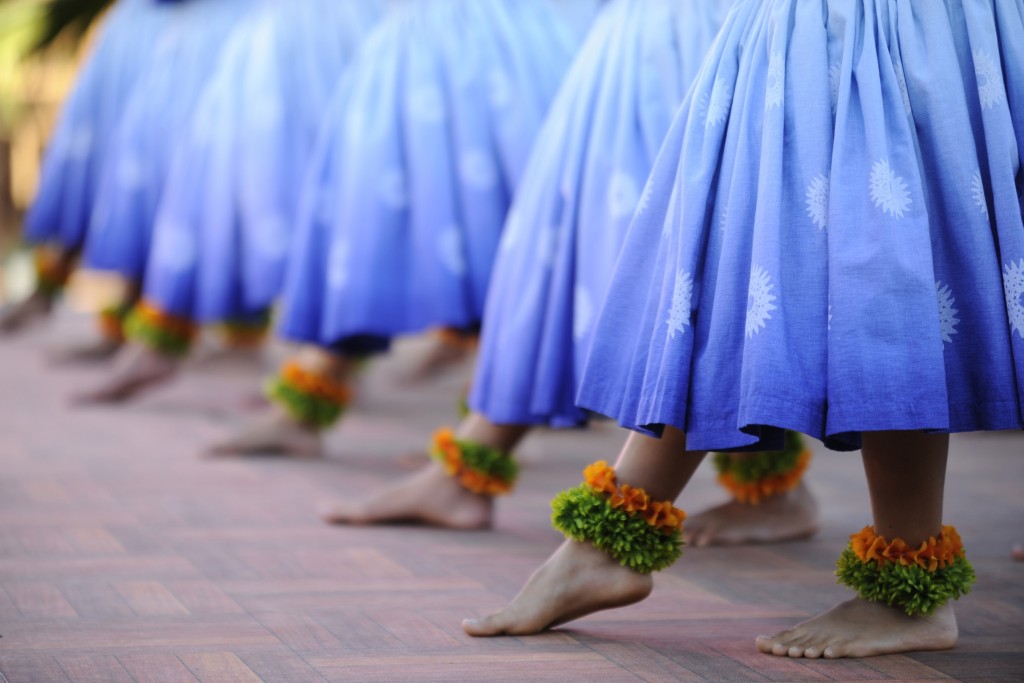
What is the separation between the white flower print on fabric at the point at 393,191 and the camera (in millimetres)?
2852

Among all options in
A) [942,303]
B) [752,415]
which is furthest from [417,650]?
[942,303]

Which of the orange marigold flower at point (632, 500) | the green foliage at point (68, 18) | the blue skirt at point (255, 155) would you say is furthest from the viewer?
the green foliage at point (68, 18)

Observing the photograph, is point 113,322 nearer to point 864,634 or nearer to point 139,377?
point 139,377

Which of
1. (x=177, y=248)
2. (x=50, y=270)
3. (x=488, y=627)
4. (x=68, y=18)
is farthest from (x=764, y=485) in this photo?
(x=68, y=18)

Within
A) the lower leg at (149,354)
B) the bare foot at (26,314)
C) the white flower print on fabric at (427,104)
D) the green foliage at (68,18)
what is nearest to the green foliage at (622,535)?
the white flower print on fabric at (427,104)

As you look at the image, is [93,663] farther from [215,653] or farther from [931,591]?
[931,591]

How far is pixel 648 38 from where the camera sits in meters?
2.23

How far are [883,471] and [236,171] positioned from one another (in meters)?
2.34

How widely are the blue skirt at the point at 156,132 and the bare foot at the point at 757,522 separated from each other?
2426mm

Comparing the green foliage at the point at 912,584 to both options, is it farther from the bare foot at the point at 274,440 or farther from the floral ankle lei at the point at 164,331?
the floral ankle lei at the point at 164,331

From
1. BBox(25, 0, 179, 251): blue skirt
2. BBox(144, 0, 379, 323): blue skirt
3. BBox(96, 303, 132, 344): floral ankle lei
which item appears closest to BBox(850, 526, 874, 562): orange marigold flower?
BBox(144, 0, 379, 323): blue skirt

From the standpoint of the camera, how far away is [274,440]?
10.4 feet

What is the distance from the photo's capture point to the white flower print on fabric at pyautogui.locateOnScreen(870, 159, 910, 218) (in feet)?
5.09

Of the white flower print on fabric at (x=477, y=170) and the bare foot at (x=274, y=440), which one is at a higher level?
the white flower print on fabric at (x=477, y=170)
